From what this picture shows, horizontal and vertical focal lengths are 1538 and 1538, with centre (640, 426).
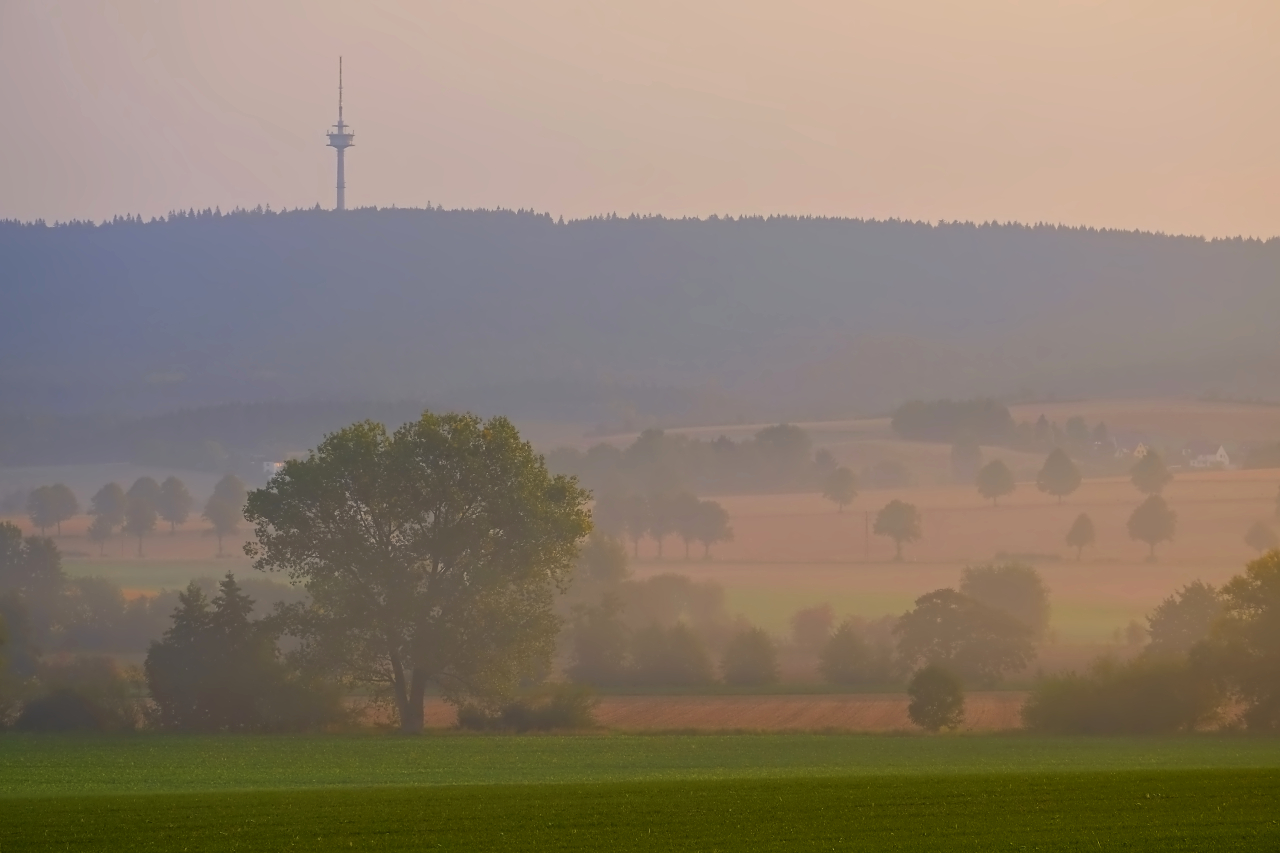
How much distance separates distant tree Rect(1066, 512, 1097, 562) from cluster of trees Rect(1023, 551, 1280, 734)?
6027 centimetres

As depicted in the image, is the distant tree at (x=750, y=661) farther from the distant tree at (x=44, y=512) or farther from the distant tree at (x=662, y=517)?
the distant tree at (x=44, y=512)

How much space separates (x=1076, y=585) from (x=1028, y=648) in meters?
30.3

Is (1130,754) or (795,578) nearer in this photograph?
(1130,754)

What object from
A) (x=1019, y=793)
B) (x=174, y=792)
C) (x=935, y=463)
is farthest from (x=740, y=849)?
(x=935, y=463)

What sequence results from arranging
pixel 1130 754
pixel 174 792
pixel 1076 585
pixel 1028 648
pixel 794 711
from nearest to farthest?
pixel 174 792 → pixel 1130 754 → pixel 794 711 → pixel 1028 648 → pixel 1076 585

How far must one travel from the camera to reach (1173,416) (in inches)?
6639

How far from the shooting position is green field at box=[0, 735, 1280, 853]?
950 inches

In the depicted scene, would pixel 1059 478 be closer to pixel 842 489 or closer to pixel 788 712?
pixel 842 489

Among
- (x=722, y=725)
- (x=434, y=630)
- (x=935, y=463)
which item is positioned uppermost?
(x=935, y=463)

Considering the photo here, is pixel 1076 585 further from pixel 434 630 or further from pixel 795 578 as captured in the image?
pixel 434 630

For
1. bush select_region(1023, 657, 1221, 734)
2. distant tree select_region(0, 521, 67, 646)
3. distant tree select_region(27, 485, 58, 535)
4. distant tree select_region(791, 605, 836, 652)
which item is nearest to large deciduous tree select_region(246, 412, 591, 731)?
bush select_region(1023, 657, 1221, 734)

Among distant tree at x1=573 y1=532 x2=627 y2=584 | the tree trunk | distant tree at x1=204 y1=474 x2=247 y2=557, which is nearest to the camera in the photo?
the tree trunk

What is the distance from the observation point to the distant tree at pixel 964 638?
6550 centimetres

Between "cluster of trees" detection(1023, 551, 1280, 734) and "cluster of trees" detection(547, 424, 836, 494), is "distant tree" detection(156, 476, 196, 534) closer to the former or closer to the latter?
"cluster of trees" detection(547, 424, 836, 494)
